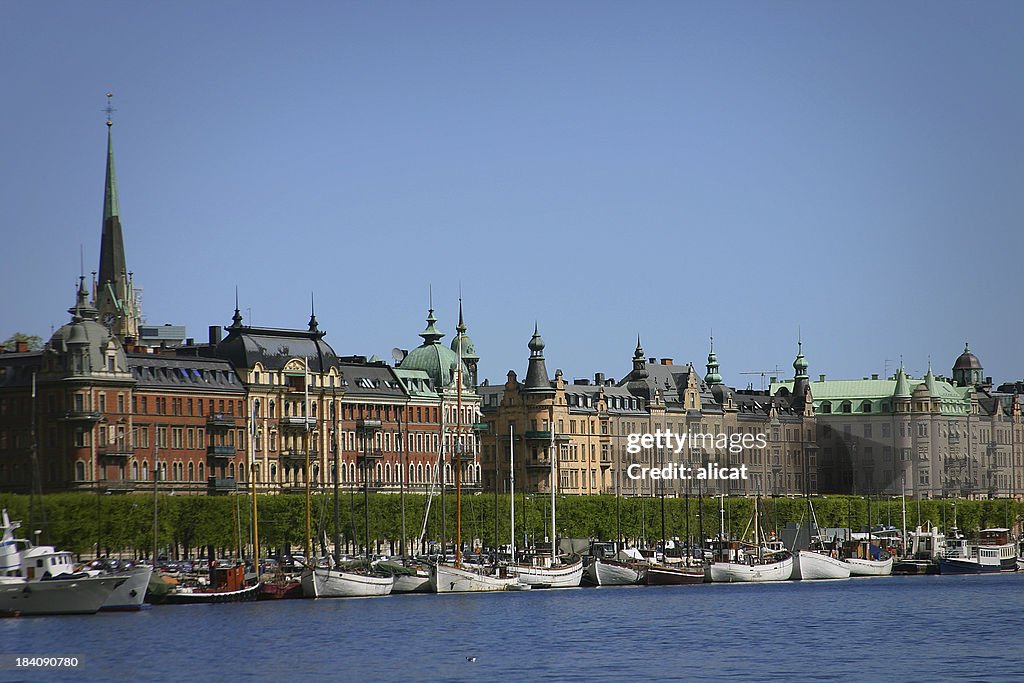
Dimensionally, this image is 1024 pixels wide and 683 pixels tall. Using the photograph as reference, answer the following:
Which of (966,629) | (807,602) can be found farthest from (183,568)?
(966,629)

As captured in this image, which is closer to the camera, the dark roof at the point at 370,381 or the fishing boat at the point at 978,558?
the fishing boat at the point at 978,558

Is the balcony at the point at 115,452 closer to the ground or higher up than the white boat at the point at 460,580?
higher up

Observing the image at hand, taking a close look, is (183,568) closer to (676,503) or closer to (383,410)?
(383,410)

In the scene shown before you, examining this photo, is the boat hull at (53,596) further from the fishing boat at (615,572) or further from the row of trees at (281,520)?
the fishing boat at (615,572)

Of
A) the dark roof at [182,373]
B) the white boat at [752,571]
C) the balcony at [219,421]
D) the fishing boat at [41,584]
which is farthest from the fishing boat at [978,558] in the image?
the fishing boat at [41,584]

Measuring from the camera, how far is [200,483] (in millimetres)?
165750

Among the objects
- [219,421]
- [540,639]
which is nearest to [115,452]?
[219,421]

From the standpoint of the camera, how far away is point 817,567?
163625 mm

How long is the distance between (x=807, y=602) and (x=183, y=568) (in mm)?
36430

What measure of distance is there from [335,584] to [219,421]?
46.4 metres

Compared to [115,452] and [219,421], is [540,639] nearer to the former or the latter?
[115,452]

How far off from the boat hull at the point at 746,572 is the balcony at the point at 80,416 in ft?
141

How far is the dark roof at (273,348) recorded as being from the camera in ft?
570

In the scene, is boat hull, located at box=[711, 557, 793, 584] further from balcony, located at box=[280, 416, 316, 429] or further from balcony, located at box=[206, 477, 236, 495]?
balcony, located at box=[280, 416, 316, 429]
